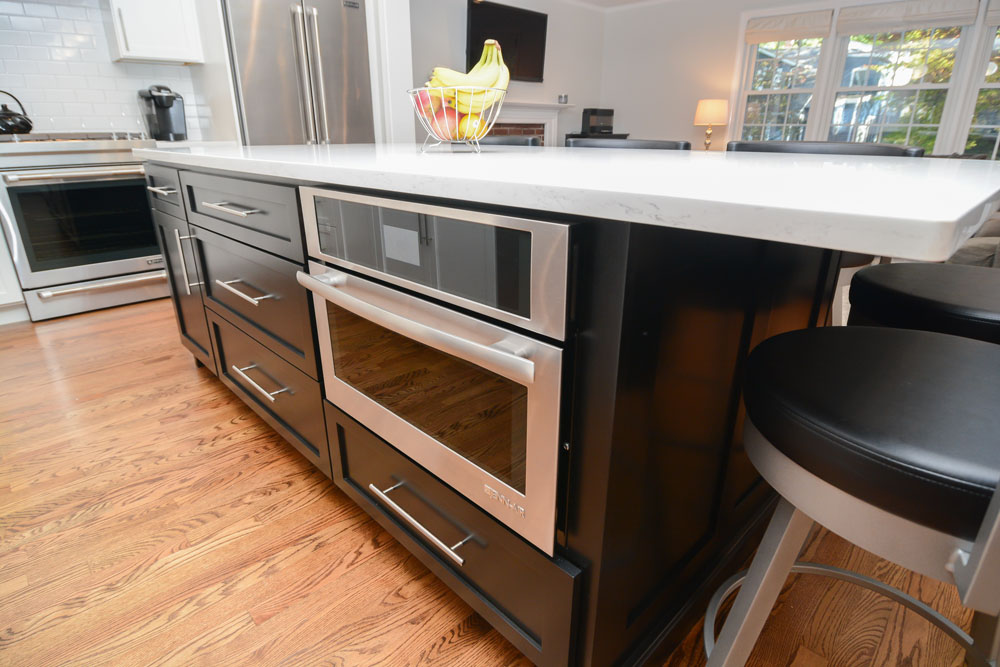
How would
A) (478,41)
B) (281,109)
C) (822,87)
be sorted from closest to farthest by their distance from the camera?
1. (281,109)
2. (478,41)
3. (822,87)

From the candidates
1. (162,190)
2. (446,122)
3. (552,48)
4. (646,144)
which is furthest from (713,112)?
(162,190)

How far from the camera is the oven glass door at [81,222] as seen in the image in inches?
108

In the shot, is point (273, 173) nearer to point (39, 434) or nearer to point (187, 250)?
point (187, 250)

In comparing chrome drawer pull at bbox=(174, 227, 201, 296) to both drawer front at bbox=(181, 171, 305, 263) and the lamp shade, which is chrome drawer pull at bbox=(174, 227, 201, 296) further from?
the lamp shade

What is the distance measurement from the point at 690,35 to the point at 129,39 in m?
5.26

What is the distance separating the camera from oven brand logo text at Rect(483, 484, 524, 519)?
0.81 metres

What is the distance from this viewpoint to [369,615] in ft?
3.67

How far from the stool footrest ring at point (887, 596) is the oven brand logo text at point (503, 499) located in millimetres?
420

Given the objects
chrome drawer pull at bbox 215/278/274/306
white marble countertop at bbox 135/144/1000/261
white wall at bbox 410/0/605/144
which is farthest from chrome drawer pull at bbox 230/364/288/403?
white wall at bbox 410/0/605/144

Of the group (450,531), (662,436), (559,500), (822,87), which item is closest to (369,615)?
(450,531)

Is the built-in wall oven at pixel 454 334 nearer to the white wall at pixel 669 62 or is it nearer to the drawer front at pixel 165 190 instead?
the drawer front at pixel 165 190

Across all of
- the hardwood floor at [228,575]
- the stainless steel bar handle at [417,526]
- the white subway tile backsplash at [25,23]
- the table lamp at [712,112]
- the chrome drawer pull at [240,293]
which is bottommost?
the hardwood floor at [228,575]

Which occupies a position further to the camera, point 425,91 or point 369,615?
point 425,91

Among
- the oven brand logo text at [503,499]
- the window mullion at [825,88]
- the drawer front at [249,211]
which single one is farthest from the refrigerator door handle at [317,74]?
the window mullion at [825,88]
